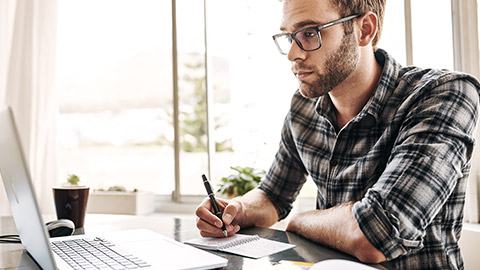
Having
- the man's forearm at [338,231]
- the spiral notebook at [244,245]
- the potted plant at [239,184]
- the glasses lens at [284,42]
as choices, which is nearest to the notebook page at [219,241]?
the spiral notebook at [244,245]

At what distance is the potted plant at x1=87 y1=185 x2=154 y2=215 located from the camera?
2561mm

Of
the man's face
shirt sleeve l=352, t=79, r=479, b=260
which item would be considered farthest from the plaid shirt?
the man's face

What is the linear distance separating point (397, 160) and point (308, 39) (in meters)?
0.48

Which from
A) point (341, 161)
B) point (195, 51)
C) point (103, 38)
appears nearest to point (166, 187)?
point (195, 51)

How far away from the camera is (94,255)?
0.86m

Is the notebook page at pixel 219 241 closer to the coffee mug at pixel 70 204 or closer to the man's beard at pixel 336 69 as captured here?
the coffee mug at pixel 70 204

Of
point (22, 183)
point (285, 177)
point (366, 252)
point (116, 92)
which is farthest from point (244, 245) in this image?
point (116, 92)

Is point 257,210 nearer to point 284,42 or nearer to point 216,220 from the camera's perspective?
point 216,220

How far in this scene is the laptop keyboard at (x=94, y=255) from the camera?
78 cm

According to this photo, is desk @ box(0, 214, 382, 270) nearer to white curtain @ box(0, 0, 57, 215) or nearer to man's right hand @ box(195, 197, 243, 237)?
man's right hand @ box(195, 197, 243, 237)

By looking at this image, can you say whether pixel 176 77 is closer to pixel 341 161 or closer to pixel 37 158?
pixel 37 158

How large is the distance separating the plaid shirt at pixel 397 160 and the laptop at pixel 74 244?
0.42 m

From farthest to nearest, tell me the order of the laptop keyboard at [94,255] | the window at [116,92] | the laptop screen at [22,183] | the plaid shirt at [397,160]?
the window at [116,92], the plaid shirt at [397,160], the laptop keyboard at [94,255], the laptop screen at [22,183]

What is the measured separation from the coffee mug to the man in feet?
1.26
